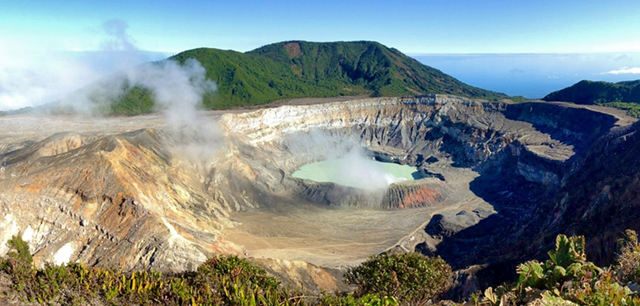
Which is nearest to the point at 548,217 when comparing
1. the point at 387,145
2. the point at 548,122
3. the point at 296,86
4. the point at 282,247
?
the point at 282,247

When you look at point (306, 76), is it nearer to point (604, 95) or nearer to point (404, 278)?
point (604, 95)

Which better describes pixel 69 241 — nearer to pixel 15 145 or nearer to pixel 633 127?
pixel 15 145

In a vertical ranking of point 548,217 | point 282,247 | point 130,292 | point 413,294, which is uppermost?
point 130,292

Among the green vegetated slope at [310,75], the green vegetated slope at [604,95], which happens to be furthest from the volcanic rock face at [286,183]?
the green vegetated slope at [310,75]

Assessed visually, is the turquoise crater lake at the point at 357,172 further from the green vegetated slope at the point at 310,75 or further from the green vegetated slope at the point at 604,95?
the green vegetated slope at the point at 604,95

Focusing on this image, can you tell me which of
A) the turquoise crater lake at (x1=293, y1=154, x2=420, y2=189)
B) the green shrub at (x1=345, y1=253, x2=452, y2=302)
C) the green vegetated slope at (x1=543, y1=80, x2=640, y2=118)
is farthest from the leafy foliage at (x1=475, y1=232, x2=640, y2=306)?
the green vegetated slope at (x1=543, y1=80, x2=640, y2=118)

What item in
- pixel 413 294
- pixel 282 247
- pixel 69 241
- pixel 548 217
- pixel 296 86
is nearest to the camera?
pixel 413 294
